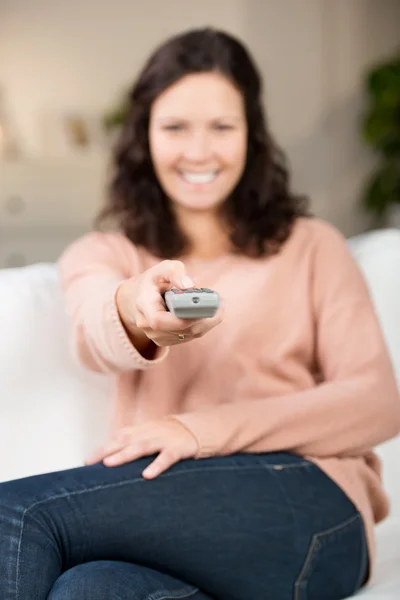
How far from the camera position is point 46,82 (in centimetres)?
447

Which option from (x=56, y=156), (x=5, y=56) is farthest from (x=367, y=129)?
(x=5, y=56)

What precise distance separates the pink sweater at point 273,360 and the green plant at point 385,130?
9.23 ft

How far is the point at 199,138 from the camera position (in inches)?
50.4

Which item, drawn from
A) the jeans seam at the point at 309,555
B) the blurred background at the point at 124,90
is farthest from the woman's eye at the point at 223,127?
the blurred background at the point at 124,90

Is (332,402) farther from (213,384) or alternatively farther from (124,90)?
(124,90)

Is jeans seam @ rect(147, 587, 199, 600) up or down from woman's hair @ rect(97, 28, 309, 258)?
down

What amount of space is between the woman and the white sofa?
4.6 inches

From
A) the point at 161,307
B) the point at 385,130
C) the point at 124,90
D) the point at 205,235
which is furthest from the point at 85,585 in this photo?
the point at 124,90

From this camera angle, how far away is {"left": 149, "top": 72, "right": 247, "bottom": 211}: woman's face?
1.28 metres

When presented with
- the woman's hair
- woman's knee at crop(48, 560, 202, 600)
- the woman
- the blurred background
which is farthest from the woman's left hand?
the blurred background

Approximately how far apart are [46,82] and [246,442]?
150 inches

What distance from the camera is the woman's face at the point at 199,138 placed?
4.20 feet

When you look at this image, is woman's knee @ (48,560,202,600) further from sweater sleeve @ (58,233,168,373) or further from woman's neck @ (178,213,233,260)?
woman's neck @ (178,213,233,260)

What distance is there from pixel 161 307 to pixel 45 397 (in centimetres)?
56
